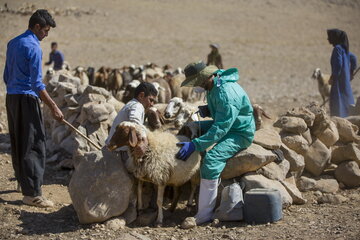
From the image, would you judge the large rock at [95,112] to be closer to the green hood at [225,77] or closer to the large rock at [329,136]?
the green hood at [225,77]

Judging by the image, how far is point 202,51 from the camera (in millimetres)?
28781

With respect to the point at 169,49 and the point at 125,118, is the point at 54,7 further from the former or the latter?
the point at 125,118

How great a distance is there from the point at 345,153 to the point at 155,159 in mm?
3102

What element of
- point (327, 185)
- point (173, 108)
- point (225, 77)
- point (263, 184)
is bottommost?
point (327, 185)

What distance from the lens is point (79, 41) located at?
29.8 m

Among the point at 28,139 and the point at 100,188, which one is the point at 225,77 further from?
the point at 28,139

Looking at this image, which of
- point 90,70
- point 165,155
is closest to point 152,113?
point 165,155

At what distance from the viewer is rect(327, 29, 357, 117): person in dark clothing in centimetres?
982

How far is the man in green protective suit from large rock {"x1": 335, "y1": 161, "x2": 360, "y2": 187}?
6.24 feet

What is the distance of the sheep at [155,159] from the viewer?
554 centimetres

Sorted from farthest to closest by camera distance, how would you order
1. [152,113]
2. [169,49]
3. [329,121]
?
[169,49], [329,121], [152,113]

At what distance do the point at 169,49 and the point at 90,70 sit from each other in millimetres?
14635

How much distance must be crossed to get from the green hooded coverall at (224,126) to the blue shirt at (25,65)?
5.99ft

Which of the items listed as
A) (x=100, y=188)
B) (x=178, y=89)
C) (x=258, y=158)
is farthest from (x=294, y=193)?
(x=178, y=89)
